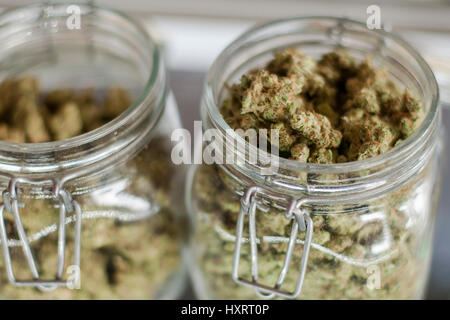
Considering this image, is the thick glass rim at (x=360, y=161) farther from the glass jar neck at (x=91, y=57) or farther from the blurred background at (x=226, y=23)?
the blurred background at (x=226, y=23)

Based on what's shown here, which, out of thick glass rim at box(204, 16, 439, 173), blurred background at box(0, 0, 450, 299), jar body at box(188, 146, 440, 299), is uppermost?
blurred background at box(0, 0, 450, 299)

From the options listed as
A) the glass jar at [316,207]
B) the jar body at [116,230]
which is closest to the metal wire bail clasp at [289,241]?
the glass jar at [316,207]

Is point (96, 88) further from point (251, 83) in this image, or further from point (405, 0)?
point (405, 0)

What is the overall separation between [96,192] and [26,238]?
3.1 inches

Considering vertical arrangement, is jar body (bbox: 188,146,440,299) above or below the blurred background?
below

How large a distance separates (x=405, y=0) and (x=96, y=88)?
520mm

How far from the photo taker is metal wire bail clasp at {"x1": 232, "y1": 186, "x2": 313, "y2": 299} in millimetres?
418

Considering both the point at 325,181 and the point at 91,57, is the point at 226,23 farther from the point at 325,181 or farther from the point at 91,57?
the point at 325,181

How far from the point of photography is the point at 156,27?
32.4 inches

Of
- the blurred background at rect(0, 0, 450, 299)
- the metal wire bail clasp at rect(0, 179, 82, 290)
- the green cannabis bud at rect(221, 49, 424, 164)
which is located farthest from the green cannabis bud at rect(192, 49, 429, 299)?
the blurred background at rect(0, 0, 450, 299)

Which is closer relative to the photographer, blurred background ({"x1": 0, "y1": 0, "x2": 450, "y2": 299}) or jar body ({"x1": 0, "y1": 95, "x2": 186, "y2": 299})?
jar body ({"x1": 0, "y1": 95, "x2": 186, "y2": 299})

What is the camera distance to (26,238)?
Result: 1.54 ft

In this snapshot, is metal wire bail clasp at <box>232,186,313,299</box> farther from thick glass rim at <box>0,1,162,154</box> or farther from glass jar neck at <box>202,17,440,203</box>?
thick glass rim at <box>0,1,162,154</box>
